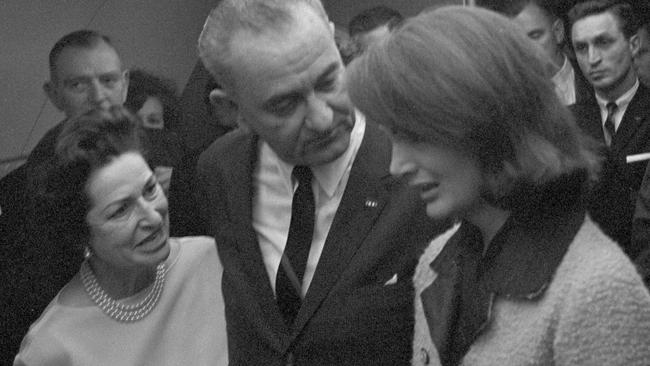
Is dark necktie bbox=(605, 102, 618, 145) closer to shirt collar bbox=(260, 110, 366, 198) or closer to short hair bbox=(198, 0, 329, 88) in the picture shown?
shirt collar bbox=(260, 110, 366, 198)

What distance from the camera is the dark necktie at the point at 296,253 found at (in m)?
2.32

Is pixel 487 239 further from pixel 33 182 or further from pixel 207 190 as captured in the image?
pixel 33 182

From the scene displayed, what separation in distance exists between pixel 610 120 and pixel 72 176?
1.98 metres

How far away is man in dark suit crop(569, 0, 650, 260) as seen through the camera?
3.54 m

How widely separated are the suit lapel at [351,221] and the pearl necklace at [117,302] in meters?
0.64

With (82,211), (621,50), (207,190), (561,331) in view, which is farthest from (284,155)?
(621,50)

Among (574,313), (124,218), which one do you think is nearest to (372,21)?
(124,218)

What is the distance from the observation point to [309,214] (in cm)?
235

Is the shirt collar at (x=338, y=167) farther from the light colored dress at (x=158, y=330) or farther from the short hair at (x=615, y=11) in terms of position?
the short hair at (x=615, y=11)

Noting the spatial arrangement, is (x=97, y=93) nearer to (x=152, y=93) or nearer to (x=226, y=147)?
(x=152, y=93)

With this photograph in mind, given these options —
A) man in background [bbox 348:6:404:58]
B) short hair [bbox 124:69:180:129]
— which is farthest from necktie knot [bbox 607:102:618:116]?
short hair [bbox 124:69:180:129]

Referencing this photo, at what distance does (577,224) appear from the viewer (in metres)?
1.64

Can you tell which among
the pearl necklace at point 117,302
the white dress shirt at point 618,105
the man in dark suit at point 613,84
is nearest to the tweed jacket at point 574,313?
the pearl necklace at point 117,302

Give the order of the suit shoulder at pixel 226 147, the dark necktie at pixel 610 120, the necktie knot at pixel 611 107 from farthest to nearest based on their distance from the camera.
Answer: the necktie knot at pixel 611 107
the dark necktie at pixel 610 120
the suit shoulder at pixel 226 147
